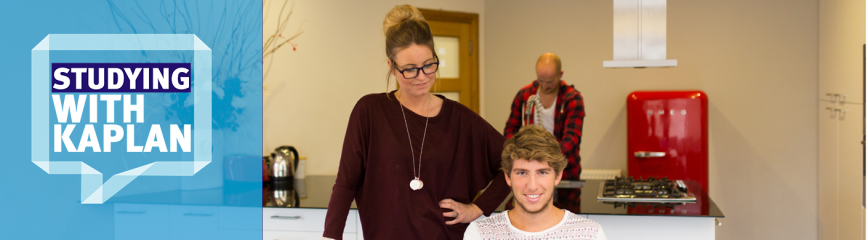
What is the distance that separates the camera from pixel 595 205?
255 cm

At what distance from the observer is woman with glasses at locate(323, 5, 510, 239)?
5.63ft

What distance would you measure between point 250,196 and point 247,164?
0.24 m

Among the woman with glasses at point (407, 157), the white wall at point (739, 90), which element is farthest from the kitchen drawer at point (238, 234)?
the white wall at point (739, 90)

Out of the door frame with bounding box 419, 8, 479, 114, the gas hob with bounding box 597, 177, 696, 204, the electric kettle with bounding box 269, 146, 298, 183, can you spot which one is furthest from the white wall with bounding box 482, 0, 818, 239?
the electric kettle with bounding box 269, 146, 298, 183

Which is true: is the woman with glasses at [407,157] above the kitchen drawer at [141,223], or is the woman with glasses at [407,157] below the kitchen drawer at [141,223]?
above

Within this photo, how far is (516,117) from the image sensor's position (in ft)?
12.1

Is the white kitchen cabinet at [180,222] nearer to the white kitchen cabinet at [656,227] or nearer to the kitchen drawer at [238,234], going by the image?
the kitchen drawer at [238,234]

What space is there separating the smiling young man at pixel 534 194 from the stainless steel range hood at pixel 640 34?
1087mm

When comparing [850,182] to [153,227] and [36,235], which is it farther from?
[36,235]

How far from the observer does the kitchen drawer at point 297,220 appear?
2.71 m

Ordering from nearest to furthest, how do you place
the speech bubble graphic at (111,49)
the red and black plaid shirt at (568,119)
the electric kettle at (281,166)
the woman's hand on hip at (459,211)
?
the woman's hand on hip at (459,211) → the speech bubble graphic at (111,49) → the red and black plaid shirt at (568,119) → the electric kettle at (281,166)

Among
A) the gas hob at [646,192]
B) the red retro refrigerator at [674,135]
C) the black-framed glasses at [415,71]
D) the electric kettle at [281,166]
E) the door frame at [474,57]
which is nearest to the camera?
the black-framed glasses at [415,71]

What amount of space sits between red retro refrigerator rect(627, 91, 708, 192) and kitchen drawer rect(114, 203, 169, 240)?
9.13 feet

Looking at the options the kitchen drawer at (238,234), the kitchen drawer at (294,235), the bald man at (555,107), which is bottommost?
the kitchen drawer at (238,234)
